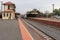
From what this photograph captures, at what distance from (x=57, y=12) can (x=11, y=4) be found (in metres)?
52.3

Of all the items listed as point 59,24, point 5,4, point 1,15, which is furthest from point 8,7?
point 59,24

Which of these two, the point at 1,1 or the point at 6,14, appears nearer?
the point at 6,14

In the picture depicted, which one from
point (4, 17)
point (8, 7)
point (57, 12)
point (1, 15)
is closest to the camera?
point (4, 17)

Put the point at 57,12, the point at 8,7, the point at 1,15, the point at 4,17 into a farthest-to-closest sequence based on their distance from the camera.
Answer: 1. the point at 57,12
2. the point at 8,7
3. the point at 1,15
4. the point at 4,17

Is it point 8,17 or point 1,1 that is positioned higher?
point 1,1

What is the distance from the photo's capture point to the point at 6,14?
94.2 m

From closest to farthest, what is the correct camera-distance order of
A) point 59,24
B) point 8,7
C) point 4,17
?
1. point 59,24
2. point 4,17
3. point 8,7

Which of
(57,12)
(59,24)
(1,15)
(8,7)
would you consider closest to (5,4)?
(8,7)

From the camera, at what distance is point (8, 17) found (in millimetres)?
92250

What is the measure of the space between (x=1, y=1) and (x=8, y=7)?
5007 mm

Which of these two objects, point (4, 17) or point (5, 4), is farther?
point (5, 4)

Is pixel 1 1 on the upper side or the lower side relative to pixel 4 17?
upper

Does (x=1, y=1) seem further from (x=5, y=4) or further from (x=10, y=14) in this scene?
(x=10, y=14)

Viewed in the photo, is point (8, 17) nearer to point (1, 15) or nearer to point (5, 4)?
point (1, 15)
